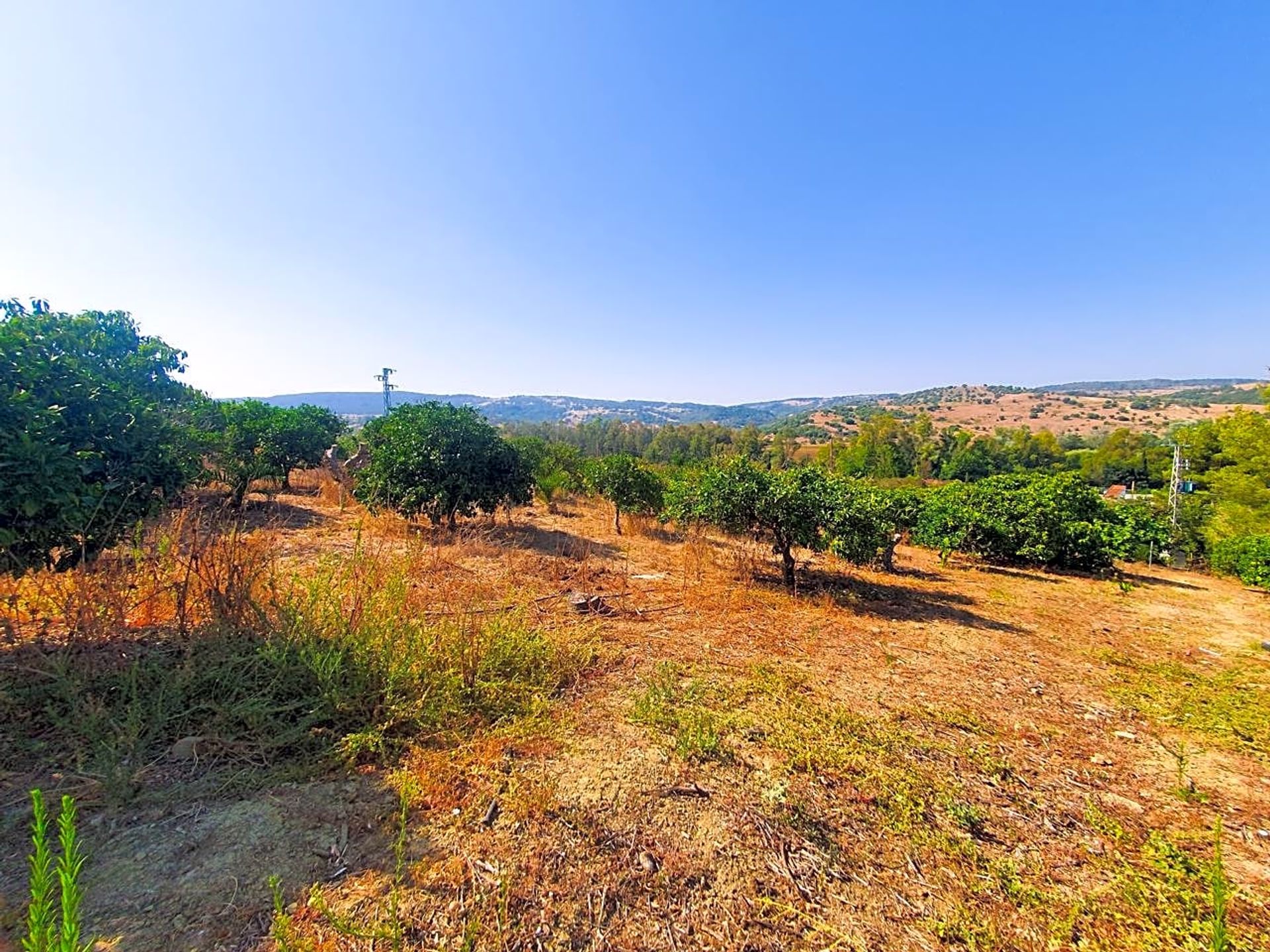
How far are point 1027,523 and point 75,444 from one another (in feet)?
44.1

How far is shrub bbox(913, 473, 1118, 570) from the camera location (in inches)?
375

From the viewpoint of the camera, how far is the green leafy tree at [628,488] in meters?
10.9

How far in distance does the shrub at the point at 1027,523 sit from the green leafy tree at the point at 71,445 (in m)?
12.2

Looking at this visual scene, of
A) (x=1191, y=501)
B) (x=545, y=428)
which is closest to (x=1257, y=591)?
(x=1191, y=501)

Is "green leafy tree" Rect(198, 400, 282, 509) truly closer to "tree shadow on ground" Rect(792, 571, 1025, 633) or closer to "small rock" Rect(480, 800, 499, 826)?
"small rock" Rect(480, 800, 499, 826)

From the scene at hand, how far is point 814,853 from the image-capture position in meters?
2.25

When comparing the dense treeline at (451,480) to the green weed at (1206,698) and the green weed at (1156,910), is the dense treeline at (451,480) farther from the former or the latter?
the green weed at (1156,910)

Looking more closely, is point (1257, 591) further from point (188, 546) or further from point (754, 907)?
point (188, 546)

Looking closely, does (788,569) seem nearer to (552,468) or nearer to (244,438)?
(552,468)

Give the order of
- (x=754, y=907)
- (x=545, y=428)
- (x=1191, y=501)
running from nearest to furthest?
(x=754, y=907) < (x=1191, y=501) < (x=545, y=428)

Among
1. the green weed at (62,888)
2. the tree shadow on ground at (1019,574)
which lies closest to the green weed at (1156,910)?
the green weed at (62,888)

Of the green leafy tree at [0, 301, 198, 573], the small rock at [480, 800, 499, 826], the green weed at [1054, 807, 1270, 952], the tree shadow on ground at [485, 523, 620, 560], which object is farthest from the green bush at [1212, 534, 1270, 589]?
the green leafy tree at [0, 301, 198, 573]

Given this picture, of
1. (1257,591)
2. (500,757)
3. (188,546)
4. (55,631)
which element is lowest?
(1257,591)

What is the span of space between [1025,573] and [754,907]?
1025cm
